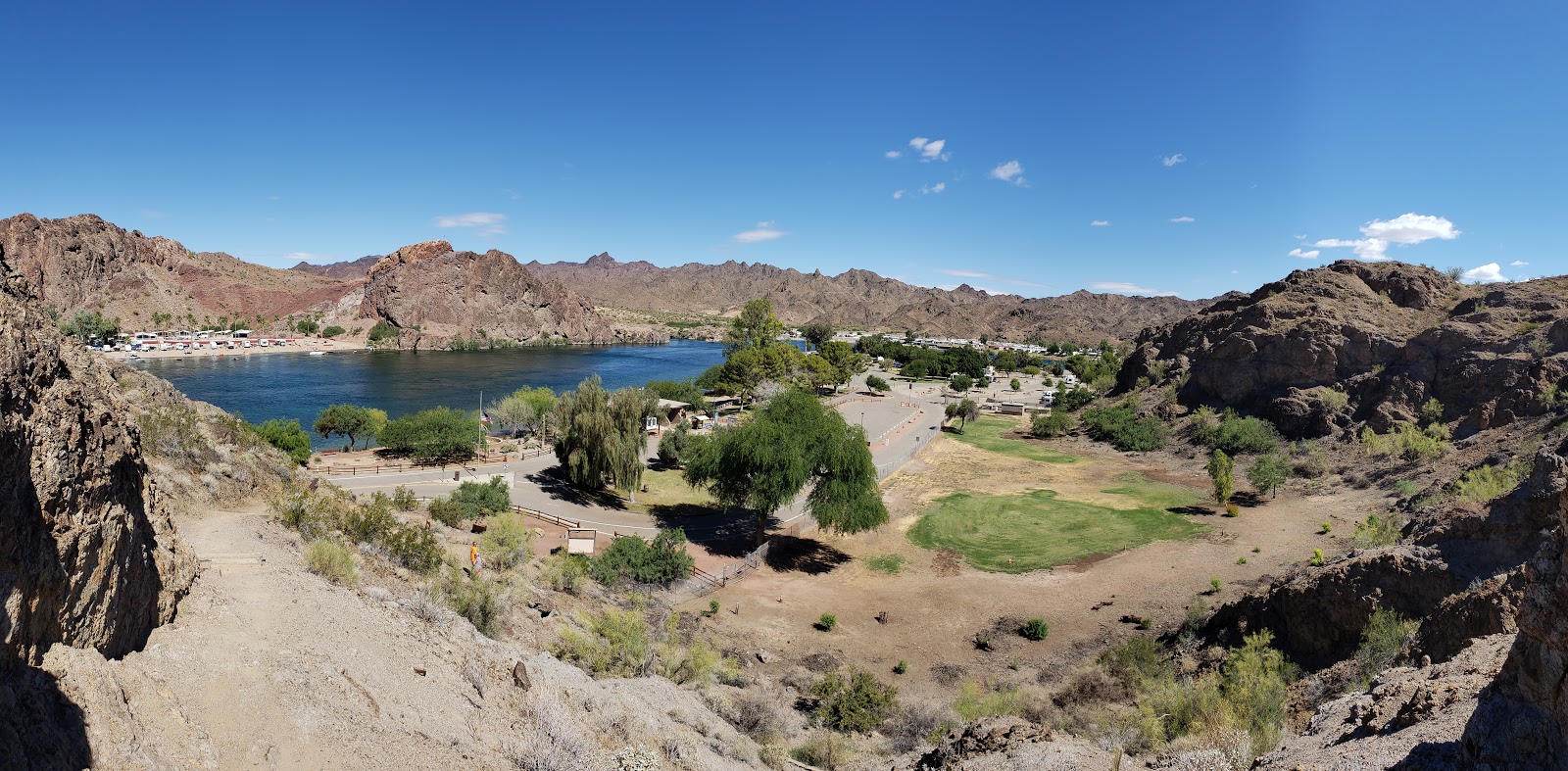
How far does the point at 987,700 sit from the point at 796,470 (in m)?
13.0

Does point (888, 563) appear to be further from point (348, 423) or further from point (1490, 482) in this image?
point (348, 423)

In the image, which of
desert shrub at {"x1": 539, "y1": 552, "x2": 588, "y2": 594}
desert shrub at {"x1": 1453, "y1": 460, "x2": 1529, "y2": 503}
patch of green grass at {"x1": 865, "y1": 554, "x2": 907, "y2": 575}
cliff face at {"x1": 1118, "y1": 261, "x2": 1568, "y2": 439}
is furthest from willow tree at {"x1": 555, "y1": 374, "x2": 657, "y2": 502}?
cliff face at {"x1": 1118, "y1": 261, "x2": 1568, "y2": 439}

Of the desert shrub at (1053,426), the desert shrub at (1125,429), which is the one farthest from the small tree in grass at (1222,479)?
the desert shrub at (1053,426)

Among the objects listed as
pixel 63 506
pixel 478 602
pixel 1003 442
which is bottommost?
pixel 1003 442

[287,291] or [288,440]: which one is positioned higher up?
[287,291]

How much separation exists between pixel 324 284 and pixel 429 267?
5483 centimetres

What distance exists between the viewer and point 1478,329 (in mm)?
43031

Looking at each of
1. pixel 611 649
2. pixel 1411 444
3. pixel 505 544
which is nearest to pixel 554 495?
pixel 505 544

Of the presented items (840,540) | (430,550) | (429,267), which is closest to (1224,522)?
(840,540)

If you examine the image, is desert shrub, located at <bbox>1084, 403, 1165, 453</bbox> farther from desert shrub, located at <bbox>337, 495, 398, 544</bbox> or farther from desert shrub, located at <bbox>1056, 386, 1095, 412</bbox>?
desert shrub, located at <bbox>337, 495, 398, 544</bbox>

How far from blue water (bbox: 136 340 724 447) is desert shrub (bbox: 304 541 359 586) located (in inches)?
1714

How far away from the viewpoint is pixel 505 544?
21.2 m

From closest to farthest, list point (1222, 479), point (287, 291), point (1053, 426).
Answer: point (1222, 479) < point (1053, 426) < point (287, 291)

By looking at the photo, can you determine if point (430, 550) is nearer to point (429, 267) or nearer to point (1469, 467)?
point (1469, 467)
